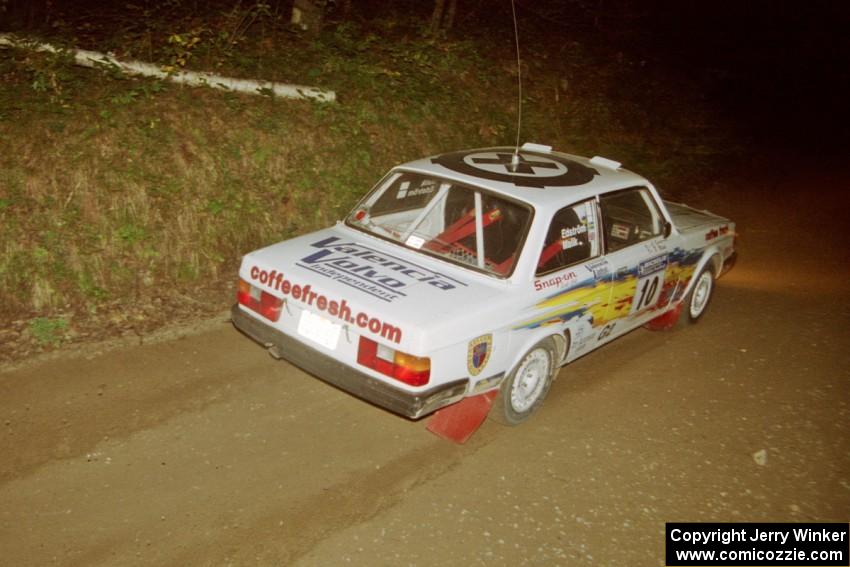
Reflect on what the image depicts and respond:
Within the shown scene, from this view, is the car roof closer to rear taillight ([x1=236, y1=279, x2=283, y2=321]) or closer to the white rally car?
the white rally car

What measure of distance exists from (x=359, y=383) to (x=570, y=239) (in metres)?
1.79

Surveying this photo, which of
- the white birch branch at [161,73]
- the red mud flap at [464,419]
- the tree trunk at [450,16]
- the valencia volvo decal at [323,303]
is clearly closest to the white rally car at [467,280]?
the valencia volvo decal at [323,303]

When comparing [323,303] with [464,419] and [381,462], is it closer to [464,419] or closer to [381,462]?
[381,462]

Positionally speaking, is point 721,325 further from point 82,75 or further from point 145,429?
point 82,75

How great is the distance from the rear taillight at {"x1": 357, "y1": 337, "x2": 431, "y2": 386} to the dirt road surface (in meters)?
0.68

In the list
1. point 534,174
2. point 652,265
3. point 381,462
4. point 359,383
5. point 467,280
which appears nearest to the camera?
point 359,383

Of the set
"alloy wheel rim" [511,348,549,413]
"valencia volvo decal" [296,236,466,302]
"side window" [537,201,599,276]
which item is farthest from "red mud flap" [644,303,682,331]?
"valencia volvo decal" [296,236,466,302]

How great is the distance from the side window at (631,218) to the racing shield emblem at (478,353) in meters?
1.57

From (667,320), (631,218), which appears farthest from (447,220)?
(667,320)

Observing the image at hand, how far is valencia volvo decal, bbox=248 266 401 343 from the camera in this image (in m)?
3.78

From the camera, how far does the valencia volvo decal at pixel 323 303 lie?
12.4 feet

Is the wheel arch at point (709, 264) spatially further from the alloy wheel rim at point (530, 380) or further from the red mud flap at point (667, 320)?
the alloy wheel rim at point (530, 380)

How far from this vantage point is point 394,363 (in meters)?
3.79

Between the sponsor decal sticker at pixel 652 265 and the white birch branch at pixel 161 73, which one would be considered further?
the white birch branch at pixel 161 73
